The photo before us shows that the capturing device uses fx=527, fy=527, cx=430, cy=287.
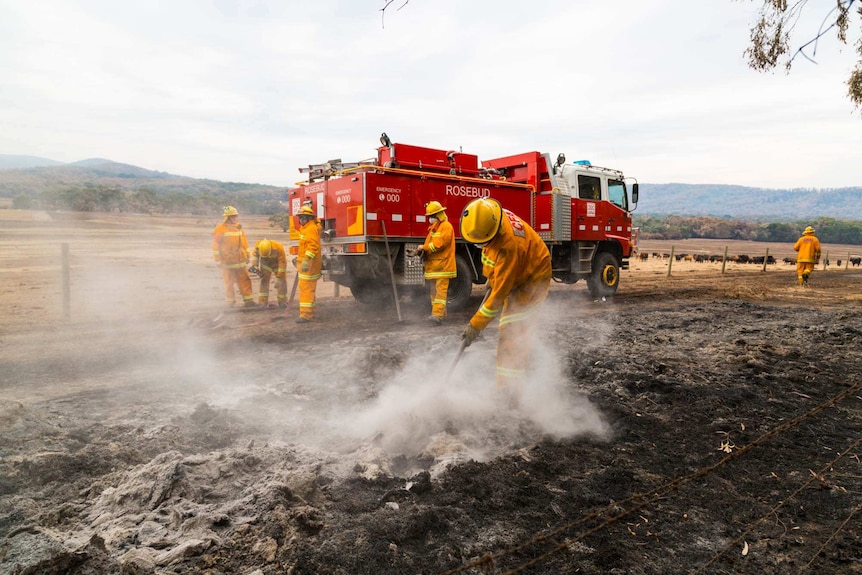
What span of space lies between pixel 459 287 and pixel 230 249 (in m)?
4.25

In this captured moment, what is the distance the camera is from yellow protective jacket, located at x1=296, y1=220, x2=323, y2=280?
847 centimetres

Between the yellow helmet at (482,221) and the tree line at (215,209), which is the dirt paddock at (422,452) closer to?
the yellow helmet at (482,221)

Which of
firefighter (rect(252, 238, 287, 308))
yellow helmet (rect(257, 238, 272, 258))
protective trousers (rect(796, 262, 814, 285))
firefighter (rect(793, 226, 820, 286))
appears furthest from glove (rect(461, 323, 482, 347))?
protective trousers (rect(796, 262, 814, 285))

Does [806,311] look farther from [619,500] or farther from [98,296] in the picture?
[98,296]

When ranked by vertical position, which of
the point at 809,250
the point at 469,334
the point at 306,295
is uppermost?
the point at 809,250

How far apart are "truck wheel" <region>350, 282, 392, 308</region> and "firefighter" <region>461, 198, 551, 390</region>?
5.52 m

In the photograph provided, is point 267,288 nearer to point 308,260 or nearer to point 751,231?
point 308,260

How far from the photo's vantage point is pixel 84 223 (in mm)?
27609

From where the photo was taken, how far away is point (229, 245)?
31.2 ft

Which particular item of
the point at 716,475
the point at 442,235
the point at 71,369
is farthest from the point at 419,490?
the point at 442,235

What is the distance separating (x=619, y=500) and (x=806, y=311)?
9.44 meters

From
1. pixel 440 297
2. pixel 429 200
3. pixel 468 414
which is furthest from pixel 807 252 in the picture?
pixel 468 414

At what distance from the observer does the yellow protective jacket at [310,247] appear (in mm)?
8469

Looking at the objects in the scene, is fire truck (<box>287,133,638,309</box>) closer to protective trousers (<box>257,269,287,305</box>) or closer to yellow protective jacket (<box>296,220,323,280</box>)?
yellow protective jacket (<box>296,220,323,280</box>)
